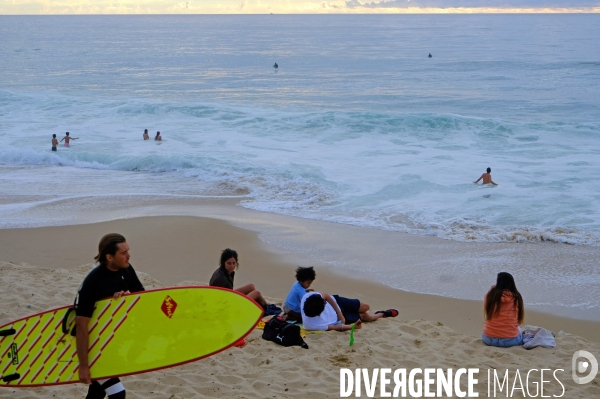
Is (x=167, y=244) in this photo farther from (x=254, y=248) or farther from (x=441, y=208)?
(x=441, y=208)

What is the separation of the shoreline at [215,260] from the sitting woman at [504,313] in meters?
0.78

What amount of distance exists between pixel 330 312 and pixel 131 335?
334 cm

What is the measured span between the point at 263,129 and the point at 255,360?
19163mm

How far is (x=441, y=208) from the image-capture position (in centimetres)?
1321

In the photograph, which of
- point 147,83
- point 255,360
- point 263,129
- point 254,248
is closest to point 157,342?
point 255,360

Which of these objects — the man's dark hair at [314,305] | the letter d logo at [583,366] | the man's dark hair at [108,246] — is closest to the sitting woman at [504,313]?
the letter d logo at [583,366]

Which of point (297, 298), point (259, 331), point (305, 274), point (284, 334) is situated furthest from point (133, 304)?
point (297, 298)

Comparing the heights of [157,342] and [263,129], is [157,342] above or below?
below

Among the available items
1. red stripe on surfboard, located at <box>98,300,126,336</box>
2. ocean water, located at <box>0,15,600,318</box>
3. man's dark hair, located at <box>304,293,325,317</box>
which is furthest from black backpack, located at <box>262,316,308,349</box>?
ocean water, located at <box>0,15,600,318</box>

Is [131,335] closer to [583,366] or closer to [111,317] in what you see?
[111,317]

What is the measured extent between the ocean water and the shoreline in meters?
1.26

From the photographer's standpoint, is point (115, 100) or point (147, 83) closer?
point (115, 100)

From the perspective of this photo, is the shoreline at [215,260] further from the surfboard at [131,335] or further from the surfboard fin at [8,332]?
the surfboard fin at [8,332]

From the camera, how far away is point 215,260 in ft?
32.6
